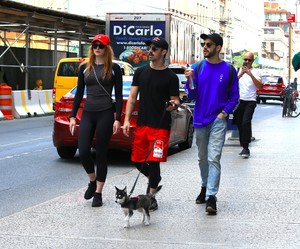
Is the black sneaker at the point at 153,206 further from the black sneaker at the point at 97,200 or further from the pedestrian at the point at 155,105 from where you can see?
the black sneaker at the point at 97,200

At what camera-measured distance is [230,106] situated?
768 cm

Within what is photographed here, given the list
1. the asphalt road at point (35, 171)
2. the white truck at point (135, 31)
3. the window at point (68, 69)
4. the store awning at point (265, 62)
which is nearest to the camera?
the asphalt road at point (35, 171)

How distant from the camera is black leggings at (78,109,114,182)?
25.9ft

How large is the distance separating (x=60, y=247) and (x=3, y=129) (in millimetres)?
13538

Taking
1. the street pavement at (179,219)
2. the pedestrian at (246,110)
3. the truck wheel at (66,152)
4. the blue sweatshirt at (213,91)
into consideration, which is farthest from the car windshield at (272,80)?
the blue sweatshirt at (213,91)

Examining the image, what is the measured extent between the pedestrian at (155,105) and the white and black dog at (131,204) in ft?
2.25

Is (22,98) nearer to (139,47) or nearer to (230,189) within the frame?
(139,47)

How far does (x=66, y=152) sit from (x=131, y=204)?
598cm

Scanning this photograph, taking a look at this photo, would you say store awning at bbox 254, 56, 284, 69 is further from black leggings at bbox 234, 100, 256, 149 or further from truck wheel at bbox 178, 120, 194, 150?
Result: black leggings at bbox 234, 100, 256, 149

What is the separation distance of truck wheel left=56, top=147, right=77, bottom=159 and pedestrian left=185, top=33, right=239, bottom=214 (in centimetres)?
528

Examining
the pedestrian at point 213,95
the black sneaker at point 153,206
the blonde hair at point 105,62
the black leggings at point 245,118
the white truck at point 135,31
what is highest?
the white truck at point 135,31

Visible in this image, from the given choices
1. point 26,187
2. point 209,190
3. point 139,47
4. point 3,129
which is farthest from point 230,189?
point 139,47

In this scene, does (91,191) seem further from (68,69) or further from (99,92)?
(68,69)

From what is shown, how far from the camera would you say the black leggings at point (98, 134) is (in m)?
7.89
